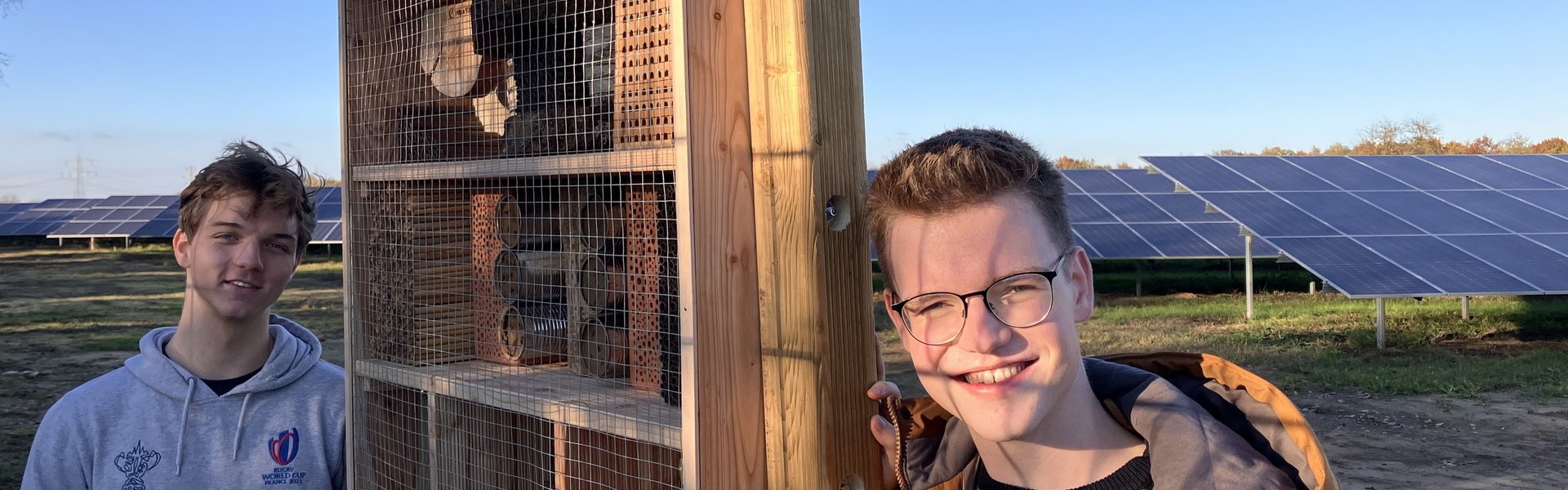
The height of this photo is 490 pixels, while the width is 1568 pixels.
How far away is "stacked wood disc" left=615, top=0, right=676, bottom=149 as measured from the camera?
2006 mm

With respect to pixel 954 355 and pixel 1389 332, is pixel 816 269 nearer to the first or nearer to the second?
pixel 954 355

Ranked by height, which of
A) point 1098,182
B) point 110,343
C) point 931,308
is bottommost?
point 110,343

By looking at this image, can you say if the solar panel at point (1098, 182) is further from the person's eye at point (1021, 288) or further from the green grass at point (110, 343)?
the person's eye at point (1021, 288)

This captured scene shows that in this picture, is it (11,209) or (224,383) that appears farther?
(11,209)

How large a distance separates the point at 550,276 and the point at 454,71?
57 cm

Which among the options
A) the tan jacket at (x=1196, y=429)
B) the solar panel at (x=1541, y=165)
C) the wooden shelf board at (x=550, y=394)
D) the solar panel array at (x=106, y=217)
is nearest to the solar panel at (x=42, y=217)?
the solar panel array at (x=106, y=217)

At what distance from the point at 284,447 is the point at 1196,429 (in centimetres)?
197

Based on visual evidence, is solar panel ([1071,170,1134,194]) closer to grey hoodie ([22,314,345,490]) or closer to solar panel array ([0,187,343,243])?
solar panel array ([0,187,343,243])

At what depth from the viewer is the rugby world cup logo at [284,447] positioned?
252cm

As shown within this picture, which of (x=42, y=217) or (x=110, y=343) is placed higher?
(x=42, y=217)

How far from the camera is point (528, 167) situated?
7.14ft

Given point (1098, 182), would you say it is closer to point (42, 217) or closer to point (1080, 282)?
point (1080, 282)

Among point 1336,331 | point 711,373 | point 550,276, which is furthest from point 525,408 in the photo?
point 1336,331

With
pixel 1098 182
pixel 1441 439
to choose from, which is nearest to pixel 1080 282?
pixel 1441 439
